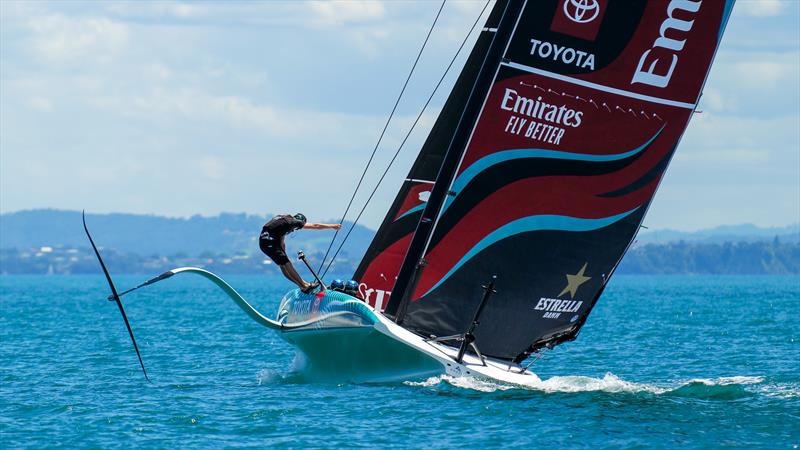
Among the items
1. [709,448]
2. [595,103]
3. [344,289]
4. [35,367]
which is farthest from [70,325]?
[709,448]

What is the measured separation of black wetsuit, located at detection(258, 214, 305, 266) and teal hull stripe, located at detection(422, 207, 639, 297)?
225 cm

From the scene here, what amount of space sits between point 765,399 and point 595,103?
5.08 m

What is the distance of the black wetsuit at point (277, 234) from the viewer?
2034cm

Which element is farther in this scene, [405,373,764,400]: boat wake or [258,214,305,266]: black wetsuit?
[258,214,305,266]: black wetsuit

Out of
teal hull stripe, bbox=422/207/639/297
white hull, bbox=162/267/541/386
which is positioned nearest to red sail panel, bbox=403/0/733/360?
teal hull stripe, bbox=422/207/639/297

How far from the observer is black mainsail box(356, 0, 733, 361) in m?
19.2

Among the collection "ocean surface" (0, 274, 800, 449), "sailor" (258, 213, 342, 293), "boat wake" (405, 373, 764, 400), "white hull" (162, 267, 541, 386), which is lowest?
"ocean surface" (0, 274, 800, 449)

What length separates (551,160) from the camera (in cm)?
1978

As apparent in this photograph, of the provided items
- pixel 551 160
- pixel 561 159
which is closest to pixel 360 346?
pixel 551 160

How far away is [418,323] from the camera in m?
20.4

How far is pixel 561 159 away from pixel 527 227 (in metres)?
1.16

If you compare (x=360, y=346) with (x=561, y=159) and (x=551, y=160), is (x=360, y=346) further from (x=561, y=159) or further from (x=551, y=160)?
(x=561, y=159)

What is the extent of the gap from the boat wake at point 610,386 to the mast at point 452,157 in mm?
1406

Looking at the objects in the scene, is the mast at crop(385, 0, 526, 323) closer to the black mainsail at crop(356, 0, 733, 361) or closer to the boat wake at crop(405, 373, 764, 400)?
the black mainsail at crop(356, 0, 733, 361)
